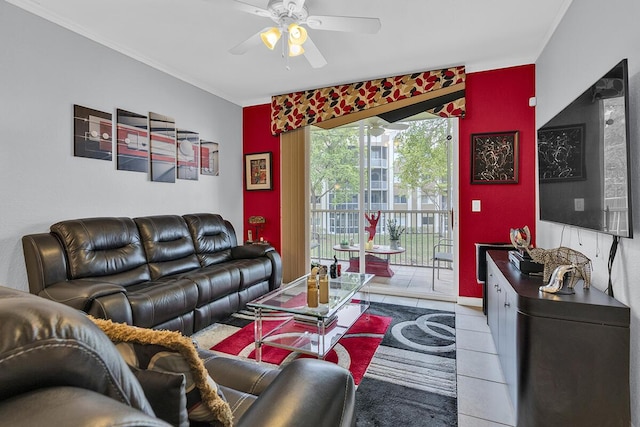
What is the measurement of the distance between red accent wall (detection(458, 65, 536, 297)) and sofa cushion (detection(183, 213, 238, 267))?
2822 mm

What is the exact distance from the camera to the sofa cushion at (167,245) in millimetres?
3092

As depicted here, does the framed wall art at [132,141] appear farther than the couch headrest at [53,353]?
Yes

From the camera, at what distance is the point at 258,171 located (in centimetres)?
480

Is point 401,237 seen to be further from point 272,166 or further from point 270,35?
point 270,35

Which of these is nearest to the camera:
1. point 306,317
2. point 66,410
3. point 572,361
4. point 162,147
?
point 66,410

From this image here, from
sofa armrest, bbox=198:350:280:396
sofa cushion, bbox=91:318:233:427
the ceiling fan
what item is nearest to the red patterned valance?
the ceiling fan

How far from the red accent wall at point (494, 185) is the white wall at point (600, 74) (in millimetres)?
451

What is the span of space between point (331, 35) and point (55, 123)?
2473 mm

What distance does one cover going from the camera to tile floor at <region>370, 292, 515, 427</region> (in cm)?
177

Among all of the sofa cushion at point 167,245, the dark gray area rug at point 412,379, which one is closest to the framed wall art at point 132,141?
the sofa cushion at point 167,245

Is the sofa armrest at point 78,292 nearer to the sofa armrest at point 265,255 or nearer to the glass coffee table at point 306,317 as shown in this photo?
the glass coffee table at point 306,317

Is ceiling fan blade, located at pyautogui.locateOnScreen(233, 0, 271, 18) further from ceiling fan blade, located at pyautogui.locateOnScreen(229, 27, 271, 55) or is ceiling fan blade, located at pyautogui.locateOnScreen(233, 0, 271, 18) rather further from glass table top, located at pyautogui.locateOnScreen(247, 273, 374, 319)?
glass table top, located at pyautogui.locateOnScreen(247, 273, 374, 319)

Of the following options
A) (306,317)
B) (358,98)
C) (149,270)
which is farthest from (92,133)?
(358,98)

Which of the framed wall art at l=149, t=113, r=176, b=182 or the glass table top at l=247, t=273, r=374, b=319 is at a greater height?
the framed wall art at l=149, t=113, r=176, b=182
